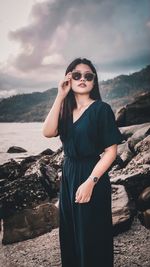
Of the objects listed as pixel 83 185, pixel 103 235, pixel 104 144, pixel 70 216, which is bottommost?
pixel 103 235

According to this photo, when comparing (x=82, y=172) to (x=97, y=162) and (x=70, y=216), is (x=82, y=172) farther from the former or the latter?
(x=70, y=216)

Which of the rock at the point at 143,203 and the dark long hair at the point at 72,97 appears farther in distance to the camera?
the rock at the point at 143,203

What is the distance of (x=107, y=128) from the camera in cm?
268

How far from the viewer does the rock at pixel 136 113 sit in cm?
1728

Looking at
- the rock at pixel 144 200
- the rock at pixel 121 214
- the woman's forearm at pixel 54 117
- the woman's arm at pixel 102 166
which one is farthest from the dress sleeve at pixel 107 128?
the rock at pixel 144 200

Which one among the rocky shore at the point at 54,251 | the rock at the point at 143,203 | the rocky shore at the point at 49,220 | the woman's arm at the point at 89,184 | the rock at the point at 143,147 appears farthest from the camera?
the rock at the point at 143,147

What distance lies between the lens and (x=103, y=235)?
2.83 m

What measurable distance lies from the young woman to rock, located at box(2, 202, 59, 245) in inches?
84.4

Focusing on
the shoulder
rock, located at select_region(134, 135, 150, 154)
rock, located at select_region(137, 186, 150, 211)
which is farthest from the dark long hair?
rock, located at select_region(134, 135, 150, 154)

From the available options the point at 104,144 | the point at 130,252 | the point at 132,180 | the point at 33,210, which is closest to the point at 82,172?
the point at 104,144

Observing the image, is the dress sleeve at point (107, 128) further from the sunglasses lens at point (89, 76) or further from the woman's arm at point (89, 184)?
the sunglasses lens at point (89, 76)

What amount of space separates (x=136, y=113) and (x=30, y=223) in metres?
13.7

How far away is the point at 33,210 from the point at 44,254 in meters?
0.98

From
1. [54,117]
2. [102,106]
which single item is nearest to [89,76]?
[102,106]
